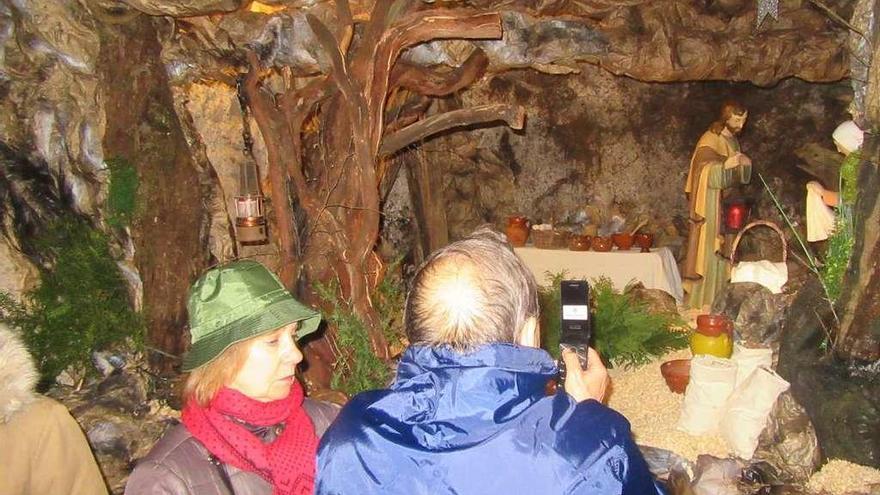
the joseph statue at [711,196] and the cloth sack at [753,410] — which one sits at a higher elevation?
the joseph statue at [711,196]

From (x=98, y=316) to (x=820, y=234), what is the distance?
494cm

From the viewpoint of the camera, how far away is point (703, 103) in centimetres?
967

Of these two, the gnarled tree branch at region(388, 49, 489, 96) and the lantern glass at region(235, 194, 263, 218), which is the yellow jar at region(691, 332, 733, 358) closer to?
the gnarled tree branch at region(388, 49, 489, 96)

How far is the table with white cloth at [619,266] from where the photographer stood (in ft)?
26.2

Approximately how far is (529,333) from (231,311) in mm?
848

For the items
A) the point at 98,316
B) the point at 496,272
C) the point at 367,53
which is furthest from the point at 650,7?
the point at 496,272

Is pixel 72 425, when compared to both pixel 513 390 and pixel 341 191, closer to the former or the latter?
pixel 513 390

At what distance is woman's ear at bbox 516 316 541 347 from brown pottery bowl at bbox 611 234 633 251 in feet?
22.9

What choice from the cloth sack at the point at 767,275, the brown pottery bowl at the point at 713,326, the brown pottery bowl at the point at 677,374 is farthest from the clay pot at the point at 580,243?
the brown pottery bowl at the point at 713,326

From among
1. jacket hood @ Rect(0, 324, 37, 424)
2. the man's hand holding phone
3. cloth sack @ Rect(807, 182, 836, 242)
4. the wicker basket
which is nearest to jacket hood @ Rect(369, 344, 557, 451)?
the man's hand holding phone

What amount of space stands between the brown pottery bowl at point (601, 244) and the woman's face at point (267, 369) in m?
6.54

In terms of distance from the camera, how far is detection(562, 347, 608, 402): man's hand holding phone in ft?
5.51

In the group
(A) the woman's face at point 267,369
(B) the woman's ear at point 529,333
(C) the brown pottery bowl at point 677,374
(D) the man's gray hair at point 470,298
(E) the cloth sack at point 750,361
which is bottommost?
(C) the brown pottery bowl at point 677,374

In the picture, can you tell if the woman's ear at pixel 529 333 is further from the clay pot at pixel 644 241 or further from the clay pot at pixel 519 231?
the clay pot at pixel 519 231
